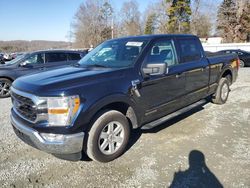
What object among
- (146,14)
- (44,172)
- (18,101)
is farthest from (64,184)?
(146,14)

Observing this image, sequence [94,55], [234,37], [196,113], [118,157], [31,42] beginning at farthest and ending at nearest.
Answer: [31,42], [234,37], [196,113], [94,55], [118,157]

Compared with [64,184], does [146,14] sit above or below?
above

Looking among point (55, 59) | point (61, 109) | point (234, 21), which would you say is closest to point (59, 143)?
point (61, 109)

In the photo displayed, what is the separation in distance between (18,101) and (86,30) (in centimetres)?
5520

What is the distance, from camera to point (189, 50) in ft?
16.4

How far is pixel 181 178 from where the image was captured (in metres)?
3.08

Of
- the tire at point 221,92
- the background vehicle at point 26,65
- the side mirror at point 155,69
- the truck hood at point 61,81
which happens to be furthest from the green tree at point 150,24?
the truck hood at point 61,81

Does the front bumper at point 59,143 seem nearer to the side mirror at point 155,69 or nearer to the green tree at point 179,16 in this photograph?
the side mirror at point 155,69

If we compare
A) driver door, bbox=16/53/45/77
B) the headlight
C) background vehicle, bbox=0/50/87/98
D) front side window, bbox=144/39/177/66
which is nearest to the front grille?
the headlight

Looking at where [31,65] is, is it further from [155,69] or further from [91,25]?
[91,25]

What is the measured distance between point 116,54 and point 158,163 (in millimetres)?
2033

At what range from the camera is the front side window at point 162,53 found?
3.98 meters

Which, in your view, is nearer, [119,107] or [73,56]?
[119,107]

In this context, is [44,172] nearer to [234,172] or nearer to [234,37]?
[234,172]
